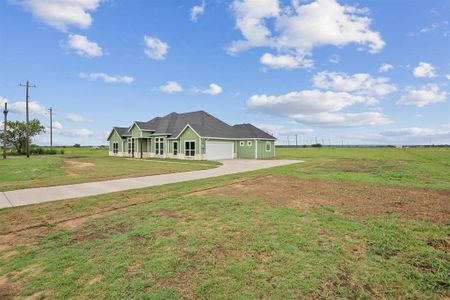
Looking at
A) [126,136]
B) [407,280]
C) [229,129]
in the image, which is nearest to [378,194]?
[407,280]

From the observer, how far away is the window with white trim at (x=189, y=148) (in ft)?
95.4

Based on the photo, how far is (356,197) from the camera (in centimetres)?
823

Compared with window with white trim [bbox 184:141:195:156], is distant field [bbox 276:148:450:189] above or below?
below

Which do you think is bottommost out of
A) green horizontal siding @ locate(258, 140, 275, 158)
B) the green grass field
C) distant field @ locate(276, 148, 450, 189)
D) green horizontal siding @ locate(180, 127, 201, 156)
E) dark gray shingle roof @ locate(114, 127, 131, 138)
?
the green grass field

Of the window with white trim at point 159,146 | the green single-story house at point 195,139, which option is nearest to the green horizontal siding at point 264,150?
the green single-story house at point 195,139

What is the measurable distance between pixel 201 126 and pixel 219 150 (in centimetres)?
375

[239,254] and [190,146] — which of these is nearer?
[239,254]

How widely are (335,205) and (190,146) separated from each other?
23363 mm

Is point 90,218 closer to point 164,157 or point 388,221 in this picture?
point 388,221

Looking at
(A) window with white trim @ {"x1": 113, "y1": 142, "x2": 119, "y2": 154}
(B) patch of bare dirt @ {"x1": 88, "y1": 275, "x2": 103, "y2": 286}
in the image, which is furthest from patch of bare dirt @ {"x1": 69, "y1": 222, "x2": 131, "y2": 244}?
(A) window with white trim @ {"x1": 113, "y1": 142, "x2": 119, "y2": 154}

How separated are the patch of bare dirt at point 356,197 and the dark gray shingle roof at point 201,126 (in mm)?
20053

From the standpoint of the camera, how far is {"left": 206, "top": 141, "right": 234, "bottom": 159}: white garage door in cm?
2905

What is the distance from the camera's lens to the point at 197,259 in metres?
3.96

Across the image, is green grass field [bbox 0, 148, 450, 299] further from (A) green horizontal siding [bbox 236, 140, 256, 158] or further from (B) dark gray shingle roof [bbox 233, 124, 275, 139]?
(B) dark gray shingle roof [bbox 233, 124, 275, 139]
